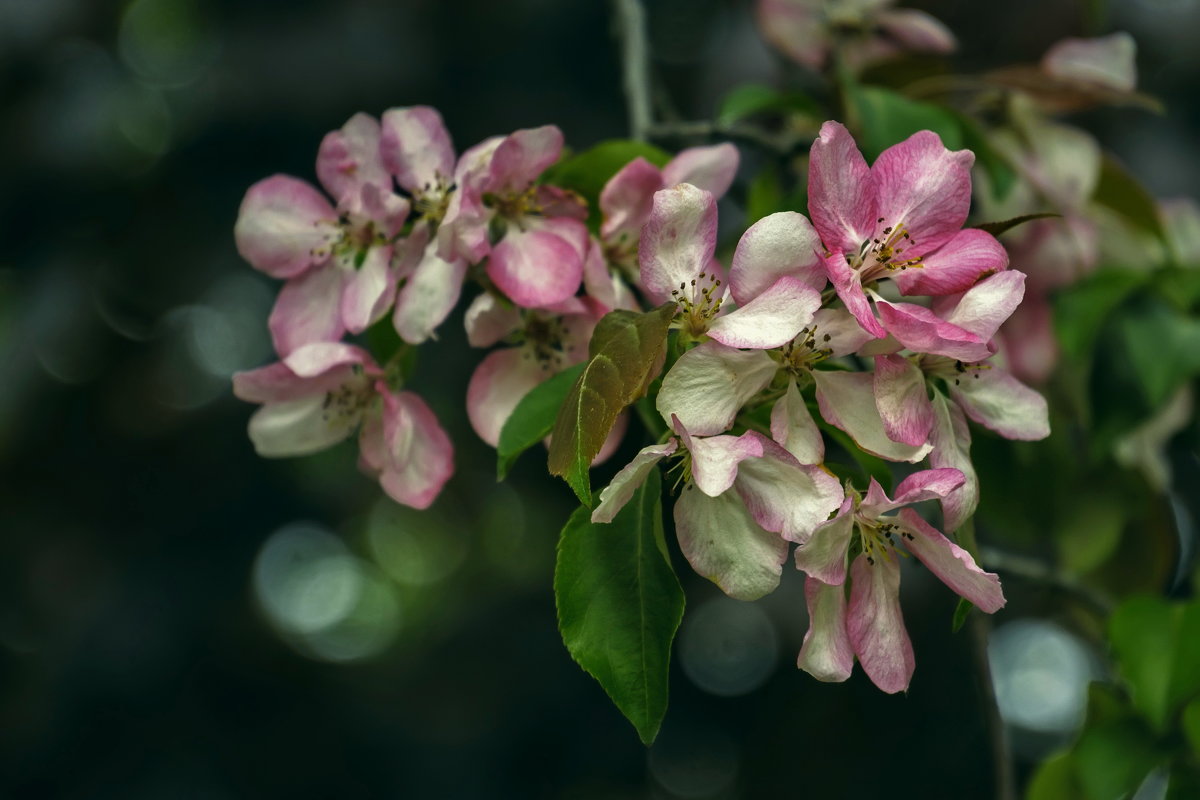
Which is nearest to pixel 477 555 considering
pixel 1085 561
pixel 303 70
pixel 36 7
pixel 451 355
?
pixel 451 355

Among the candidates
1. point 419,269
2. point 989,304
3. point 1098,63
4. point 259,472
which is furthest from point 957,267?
point 259,472

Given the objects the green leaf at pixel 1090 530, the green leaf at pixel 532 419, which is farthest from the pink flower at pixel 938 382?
the green leaf at pixel 1090 530

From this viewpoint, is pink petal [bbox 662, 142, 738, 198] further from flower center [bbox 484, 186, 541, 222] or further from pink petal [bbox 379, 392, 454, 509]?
pink petal [bbox 379, 392, 454, 509]

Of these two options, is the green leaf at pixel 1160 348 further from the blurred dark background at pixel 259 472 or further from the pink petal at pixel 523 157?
the blurred dark background at pixel 259 472

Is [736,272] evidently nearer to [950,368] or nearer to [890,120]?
[950,368]

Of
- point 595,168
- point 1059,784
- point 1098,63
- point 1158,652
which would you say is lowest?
point 1059,784

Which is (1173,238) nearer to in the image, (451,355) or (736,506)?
(736,506)
